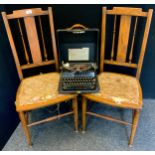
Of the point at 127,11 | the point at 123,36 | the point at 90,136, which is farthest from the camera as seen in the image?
the point at 90,136

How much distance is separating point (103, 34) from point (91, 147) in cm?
95

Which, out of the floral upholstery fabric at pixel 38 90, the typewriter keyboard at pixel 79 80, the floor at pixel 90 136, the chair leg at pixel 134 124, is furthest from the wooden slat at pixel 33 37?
the chair leg at pixel 134 124

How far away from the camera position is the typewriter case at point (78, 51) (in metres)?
1.31

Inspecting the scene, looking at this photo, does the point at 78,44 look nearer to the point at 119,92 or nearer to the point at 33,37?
the point at 33,37

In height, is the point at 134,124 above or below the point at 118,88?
below

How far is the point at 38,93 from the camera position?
52.4 inches

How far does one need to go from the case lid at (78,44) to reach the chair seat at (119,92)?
0.22 m

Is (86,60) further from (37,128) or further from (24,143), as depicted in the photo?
(24,143)

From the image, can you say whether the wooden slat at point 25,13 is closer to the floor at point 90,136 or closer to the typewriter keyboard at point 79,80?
the typewriter keyboard at point 79,80

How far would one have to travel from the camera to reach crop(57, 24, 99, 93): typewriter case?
131 cm

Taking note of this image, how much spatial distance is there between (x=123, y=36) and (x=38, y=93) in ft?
2.65

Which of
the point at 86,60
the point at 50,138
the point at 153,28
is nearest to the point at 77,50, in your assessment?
the point at 86,60

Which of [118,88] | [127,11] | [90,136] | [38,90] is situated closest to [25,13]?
[38,90]

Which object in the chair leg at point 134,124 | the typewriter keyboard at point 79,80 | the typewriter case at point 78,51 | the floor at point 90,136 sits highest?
the typewriter case at point 78,51
